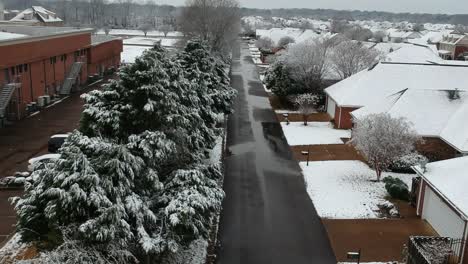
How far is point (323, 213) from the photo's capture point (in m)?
20.9

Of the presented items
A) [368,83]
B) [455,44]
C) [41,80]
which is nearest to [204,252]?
[368,83]

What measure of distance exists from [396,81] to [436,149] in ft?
29.0

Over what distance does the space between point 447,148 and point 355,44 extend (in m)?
23.6

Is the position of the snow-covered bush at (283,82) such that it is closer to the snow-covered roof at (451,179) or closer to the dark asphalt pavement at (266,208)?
the dark asphalt pavement at (266,208)

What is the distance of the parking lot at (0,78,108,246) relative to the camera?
20109 mm

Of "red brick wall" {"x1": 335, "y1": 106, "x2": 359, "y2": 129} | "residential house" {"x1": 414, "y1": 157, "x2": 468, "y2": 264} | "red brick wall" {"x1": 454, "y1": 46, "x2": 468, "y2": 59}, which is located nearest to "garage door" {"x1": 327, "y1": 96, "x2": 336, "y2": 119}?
"red brick wall" {"x1": 335, "y1": 106, "x2": 359, "y2": 129}

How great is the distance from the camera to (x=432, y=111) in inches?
1166

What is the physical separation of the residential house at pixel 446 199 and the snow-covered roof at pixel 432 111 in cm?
631

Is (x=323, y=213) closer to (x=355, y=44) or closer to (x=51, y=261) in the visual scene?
(x=51, y=261)

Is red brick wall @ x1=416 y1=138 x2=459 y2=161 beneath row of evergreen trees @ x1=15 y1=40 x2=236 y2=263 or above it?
beneath

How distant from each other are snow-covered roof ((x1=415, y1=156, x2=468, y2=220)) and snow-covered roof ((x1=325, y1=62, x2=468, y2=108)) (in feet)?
46.4

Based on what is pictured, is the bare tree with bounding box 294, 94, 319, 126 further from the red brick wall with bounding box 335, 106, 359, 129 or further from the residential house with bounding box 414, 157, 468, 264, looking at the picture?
the residential house with bounding box 414, 157, 468, 264

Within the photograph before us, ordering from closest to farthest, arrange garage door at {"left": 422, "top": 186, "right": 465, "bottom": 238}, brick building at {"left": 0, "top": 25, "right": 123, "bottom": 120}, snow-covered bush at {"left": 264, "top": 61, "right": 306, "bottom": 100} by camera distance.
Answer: garage door at {"left": 422, "top": 186, "right": 465, "bottom": 238}, brick building at {"left": 0, "top": 25, "right": 123, "bottom": 120}, snow-covered bush at {"left": 264, "top": 61, "right": 306, "bottom": 100}

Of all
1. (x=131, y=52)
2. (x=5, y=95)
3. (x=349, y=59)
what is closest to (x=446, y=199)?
(x=5, y=95)
